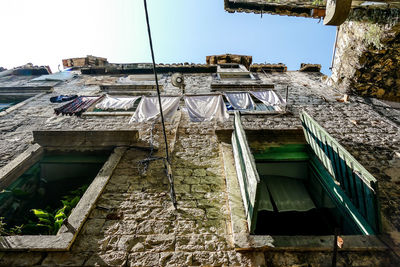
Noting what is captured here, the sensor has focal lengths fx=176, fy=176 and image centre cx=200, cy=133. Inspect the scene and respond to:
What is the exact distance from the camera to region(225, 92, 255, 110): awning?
654 cm

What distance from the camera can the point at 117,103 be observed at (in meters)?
7.00

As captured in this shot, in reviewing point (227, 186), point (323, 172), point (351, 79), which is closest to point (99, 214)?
point (227, 186)

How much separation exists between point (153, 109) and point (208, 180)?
3.34 metres

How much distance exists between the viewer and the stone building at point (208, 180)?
9.09ft

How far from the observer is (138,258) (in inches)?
106

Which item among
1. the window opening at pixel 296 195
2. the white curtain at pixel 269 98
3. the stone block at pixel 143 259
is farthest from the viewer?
the white curtain at pixel 269 98

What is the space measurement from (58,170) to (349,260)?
6.65 metres

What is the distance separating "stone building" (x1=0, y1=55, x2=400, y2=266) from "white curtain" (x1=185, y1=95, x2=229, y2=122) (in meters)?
0.14

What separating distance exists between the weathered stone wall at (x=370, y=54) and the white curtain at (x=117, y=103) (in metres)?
9.09

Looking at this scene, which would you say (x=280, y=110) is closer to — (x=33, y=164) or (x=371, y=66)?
(x=371, y=66)

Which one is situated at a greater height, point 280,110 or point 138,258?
point 280,110

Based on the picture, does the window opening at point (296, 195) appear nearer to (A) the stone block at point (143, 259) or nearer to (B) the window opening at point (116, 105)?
(A) the stone block at point (143, 259)

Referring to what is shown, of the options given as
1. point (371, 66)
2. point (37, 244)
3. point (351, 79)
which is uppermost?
point (371, 66)

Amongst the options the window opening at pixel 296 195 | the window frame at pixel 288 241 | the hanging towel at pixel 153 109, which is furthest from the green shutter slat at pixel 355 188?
the hanging towel at pixel 153 109
